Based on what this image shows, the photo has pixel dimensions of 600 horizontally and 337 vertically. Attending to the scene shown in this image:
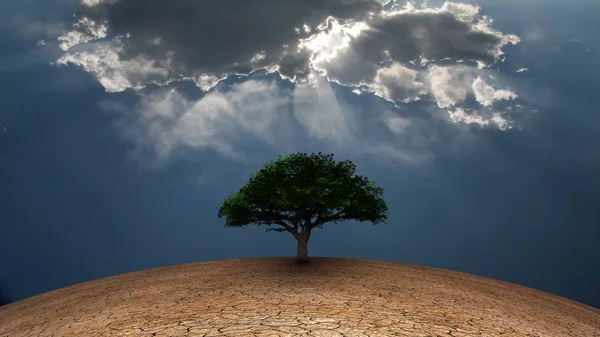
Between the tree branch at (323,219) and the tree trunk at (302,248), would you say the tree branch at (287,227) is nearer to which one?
the tree trunk at (302,248)

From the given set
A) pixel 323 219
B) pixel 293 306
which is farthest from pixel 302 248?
pixel 293 306

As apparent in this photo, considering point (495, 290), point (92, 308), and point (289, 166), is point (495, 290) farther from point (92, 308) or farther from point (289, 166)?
point (92, 308)

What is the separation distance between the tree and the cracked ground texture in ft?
9.59

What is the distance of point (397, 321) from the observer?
12.2 m

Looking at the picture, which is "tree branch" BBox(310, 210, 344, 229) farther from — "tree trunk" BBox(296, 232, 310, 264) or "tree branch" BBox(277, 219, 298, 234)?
"tree branch" BBox(277, 219, 298, 234)

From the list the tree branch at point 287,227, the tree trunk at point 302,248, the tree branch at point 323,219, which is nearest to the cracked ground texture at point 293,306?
the tree trunk at point 302,248

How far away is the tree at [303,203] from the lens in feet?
73.1

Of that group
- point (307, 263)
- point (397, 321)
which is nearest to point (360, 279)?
point (307, 263)

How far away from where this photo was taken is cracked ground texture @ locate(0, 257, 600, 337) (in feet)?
38.0

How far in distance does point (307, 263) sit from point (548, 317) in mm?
13213

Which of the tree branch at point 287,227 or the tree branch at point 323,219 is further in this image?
the tree branch at point 287,227

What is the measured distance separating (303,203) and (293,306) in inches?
340

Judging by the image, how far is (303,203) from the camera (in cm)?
2177

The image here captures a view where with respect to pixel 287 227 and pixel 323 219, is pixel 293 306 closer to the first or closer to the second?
pixel 323 219
